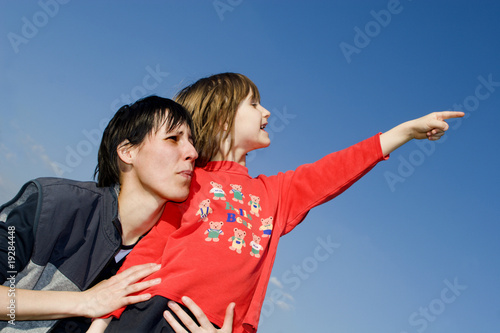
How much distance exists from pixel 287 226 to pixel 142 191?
1.10 metres

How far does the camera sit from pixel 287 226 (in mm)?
3303

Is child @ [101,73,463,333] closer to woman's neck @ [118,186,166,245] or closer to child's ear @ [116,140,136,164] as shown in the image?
woman's neck @ [118,186,166,245]

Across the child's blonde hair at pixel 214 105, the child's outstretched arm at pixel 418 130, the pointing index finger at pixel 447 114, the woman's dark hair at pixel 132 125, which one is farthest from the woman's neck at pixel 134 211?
the pointing index finger at pixel 447 114

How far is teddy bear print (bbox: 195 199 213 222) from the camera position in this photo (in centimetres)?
301

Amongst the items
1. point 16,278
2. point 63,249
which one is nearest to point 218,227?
point 63,249

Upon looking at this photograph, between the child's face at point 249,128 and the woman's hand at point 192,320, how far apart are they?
1.37 metres

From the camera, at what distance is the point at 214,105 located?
355cm

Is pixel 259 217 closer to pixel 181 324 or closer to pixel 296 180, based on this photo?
pixel 296 180

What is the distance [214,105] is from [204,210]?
3.12 ft

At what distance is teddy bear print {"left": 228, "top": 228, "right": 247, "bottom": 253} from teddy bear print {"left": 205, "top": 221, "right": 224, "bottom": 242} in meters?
0.09

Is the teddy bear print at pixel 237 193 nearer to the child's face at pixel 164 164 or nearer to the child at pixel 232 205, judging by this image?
the child at pixel 232 205

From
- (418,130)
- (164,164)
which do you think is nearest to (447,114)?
(418,130)

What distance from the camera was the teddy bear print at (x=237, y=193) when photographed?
3.20 m

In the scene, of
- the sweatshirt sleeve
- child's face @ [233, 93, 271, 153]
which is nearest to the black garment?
child's face @ [233, 93, 271, 153]
